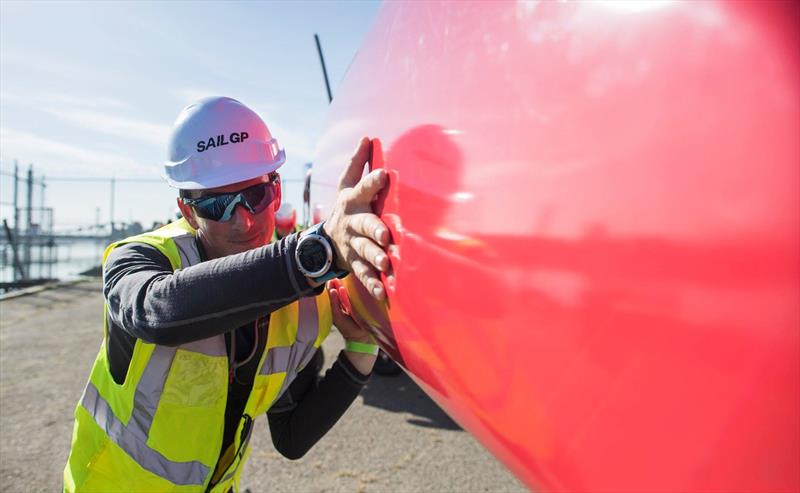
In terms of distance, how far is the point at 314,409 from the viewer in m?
1.83

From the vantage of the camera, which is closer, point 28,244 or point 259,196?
point 259,196

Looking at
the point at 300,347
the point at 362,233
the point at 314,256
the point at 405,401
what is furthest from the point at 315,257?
the point at 405,401

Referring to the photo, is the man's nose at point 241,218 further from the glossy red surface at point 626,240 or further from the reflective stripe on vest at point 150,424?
the glossy red surface at point 626,240

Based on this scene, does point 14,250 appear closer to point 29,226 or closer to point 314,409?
point 29,226

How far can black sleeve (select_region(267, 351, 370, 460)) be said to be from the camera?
1804 mm

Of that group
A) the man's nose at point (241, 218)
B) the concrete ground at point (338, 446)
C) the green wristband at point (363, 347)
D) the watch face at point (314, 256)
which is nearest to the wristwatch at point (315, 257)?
the watch face at point (314, 256)

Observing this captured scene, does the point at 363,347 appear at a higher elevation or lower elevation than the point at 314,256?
lower

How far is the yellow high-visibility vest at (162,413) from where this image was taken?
1.41m

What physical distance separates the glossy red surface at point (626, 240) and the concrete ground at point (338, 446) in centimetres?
280

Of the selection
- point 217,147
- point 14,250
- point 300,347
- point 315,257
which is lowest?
point 14,250

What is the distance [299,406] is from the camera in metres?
1.88

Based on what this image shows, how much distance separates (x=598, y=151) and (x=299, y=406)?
1.62 metres

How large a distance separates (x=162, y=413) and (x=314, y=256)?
790mm

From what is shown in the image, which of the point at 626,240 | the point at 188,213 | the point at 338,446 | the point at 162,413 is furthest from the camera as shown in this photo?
the point at 338,446
